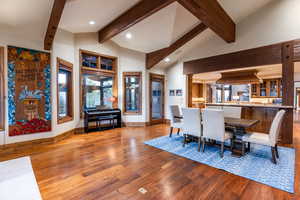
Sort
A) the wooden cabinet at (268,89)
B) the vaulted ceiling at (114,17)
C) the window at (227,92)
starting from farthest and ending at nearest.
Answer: the window at (227,92)
the wooden cabinet at (268,89)
the vaulted ceiling at (114,17)

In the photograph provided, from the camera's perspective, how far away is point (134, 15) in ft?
12.0

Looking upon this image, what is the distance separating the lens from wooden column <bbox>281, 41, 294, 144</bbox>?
379 cm

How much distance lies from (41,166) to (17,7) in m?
3.06

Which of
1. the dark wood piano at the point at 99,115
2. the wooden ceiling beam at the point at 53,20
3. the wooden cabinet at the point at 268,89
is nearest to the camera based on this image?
the wooden ceiling beam at the point at 53,20

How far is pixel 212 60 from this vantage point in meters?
5.34

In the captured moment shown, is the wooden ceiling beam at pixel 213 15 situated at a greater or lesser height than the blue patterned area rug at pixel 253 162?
greater

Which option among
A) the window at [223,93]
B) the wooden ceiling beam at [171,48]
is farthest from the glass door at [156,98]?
the window at [223,93]

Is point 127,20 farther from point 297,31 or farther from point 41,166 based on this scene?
point 297,31

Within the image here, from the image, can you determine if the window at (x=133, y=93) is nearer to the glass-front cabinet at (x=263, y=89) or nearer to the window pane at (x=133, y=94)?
the window pane at (x=133, y=94)

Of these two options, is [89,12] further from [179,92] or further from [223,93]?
[223,93]

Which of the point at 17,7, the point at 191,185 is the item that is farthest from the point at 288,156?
the point at 17,7

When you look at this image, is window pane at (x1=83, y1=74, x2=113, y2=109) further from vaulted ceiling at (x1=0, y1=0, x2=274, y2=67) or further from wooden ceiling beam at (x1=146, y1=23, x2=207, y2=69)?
wooden ceiling beam at (x1=146, y1=23, x2=207, y2=69)

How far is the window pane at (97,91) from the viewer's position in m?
5.23

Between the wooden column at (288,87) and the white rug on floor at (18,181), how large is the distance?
5587 mm
